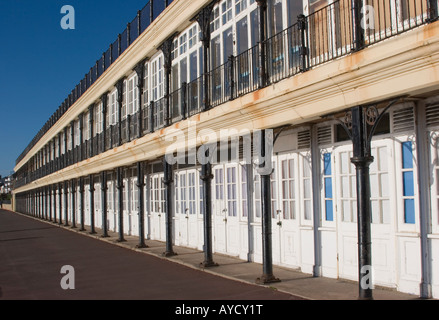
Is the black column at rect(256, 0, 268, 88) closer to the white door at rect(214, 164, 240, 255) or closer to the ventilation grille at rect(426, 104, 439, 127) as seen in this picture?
the ventilation grille at rect(426, 104, 439, 127)

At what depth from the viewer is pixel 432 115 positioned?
24.2ft

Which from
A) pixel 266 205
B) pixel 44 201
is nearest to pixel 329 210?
pixel 266 205

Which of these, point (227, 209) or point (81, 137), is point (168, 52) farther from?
point (81, 137)

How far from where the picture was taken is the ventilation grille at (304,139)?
1003 centimetres

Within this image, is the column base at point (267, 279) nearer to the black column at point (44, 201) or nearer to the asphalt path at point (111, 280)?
the asphalt path at point (111, 280)

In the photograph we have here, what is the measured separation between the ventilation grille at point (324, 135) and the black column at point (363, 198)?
2.44 metres

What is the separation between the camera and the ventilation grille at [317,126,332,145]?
9523 millimetres

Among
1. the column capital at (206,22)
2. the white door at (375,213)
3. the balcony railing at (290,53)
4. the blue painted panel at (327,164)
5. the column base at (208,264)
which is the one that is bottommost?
the column base at (208,264)

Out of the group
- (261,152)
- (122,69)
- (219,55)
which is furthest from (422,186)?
(122,69)

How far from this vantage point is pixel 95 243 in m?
19.0

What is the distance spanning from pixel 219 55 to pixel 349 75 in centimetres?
612

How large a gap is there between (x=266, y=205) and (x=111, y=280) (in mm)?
3690
